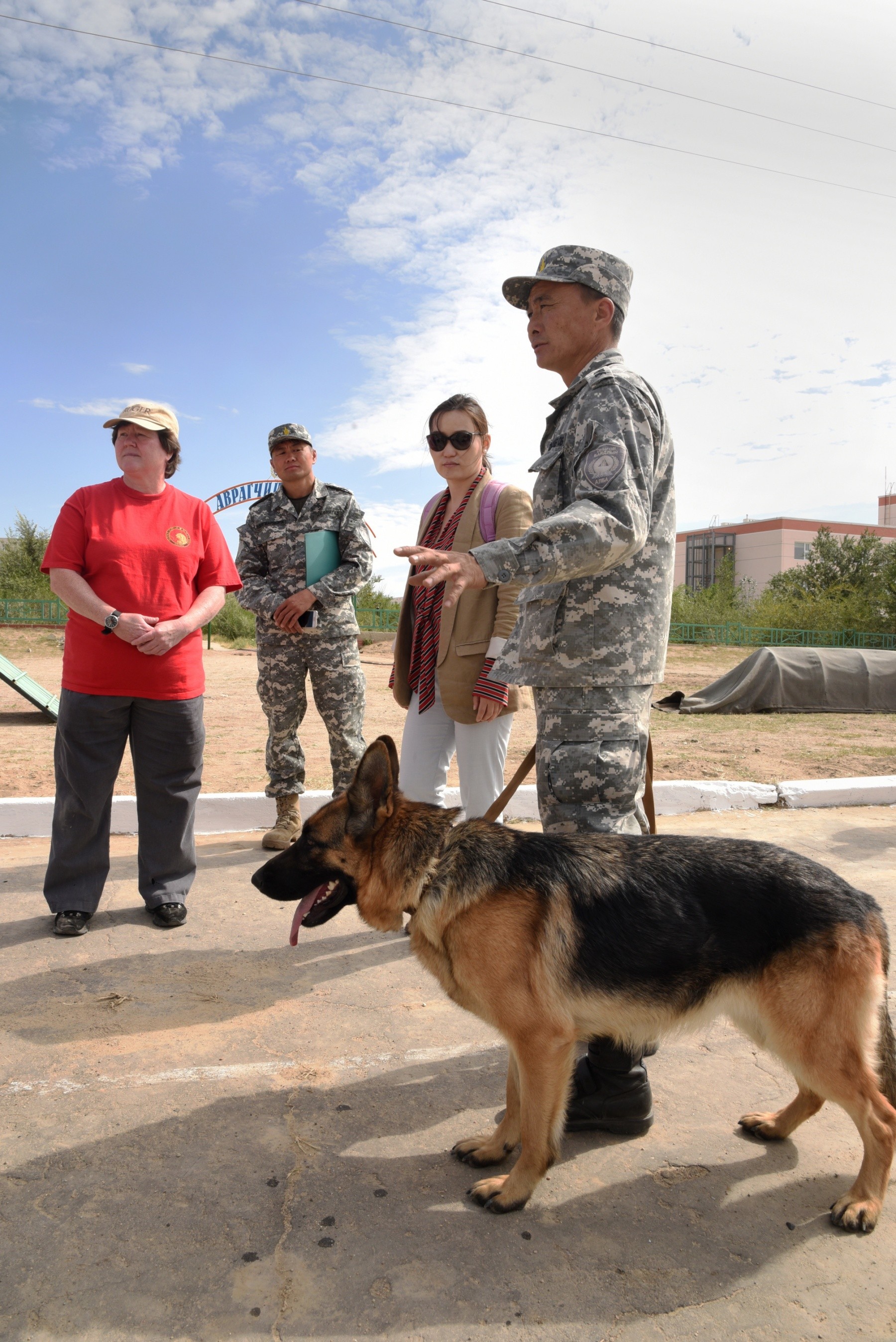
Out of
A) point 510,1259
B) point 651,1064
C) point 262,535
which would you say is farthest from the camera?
point 262,535

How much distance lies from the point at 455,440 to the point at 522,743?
6.04m

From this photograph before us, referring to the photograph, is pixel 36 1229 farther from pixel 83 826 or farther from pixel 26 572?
pixel 26 572

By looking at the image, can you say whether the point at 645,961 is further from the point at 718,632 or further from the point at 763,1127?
the point at 718,632

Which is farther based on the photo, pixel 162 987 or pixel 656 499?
pixel 162 987

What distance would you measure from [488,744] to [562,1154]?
1.78 metres

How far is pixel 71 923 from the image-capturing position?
4035 mm

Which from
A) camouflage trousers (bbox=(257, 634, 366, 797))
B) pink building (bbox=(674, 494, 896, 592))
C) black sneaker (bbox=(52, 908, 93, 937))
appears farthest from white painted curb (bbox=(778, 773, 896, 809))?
pink building (bbox=(674, 494, 896, 592))

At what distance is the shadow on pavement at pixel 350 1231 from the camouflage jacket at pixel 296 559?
318 centimetres

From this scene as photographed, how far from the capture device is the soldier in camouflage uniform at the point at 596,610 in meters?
2.57

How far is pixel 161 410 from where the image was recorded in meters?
4.18

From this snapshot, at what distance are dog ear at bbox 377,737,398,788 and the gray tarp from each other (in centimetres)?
1213

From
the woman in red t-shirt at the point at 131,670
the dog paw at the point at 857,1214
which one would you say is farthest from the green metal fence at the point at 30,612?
the dog paw at the point at 857,1214

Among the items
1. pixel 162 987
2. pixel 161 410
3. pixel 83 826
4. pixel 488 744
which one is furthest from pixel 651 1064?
pixel 161 410

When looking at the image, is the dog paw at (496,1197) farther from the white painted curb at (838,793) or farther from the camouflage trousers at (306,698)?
the white painted curb at (838,793)
